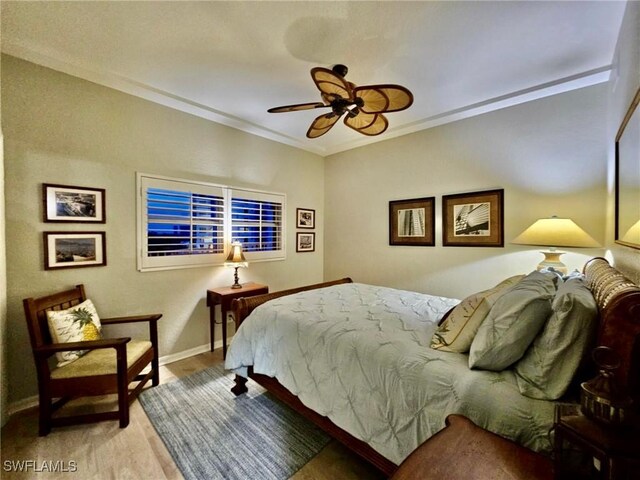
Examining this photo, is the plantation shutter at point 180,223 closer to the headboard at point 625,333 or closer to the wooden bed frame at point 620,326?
the wooden bed frame at point 620,326

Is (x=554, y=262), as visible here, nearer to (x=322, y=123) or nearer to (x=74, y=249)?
(x=322, y=123)

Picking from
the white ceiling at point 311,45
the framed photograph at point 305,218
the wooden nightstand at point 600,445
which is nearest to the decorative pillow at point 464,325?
the wooden nightstand at point 600,445

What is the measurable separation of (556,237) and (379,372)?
6.44 feet

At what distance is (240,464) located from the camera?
64.4 inches

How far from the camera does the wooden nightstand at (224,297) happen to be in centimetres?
301

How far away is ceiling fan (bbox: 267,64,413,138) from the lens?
5.98ft

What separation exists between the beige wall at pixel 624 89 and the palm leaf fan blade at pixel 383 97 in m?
1.19

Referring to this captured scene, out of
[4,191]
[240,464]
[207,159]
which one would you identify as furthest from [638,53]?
[4,191]

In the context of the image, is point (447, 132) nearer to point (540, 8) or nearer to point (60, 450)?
point (540, 8)

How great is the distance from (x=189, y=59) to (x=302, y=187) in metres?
2.33

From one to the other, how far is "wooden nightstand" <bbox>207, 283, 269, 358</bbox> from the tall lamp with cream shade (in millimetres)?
2801

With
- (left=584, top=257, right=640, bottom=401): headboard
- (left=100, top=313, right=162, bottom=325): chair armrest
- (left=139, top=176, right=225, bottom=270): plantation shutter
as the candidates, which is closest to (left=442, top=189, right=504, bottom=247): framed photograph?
(left=584, top=257, right=640, bottom=401): headboard

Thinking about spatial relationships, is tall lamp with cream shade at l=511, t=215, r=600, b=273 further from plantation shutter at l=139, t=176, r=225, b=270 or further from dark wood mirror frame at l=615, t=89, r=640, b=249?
plantation shutter at l=139, t=176, r=225, b=270

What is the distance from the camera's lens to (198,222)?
10.3 feet
